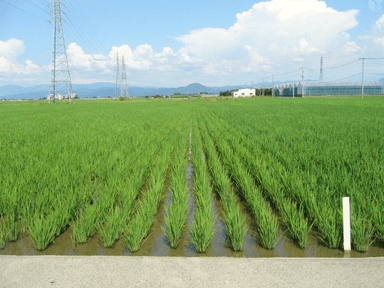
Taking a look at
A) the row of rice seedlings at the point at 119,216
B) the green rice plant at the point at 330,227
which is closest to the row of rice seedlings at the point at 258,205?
the green rice plant at the point at 330,227

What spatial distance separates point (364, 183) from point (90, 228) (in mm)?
3377

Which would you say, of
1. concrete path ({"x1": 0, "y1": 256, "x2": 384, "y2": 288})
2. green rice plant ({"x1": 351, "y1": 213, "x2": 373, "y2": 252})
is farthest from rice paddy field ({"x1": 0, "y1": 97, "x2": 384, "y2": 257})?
concrete path ({"x1": 0, "y1": 256, "x2": 384, "y2": 288})

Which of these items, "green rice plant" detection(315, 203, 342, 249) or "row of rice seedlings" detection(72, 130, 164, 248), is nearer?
"green rice plant" detection(315, 203, 342, 249)

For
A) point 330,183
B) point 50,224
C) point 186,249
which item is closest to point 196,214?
point 186,249

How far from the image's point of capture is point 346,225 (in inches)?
97.6

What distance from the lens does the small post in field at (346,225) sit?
243 centimetres

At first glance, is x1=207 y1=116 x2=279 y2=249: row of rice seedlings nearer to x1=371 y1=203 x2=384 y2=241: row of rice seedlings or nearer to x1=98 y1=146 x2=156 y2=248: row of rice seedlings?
x1=371 y1=203 x2=384 y2=241: row of rice seedlings

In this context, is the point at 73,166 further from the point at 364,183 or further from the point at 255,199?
the point at 364,183

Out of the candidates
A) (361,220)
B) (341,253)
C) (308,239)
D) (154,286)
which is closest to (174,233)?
(154,286)

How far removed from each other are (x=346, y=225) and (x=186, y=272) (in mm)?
1396

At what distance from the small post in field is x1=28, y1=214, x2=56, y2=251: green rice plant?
8.60 ft

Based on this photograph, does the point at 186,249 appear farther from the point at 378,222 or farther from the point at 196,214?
the point at 378,222

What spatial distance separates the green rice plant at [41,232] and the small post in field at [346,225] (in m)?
2.62

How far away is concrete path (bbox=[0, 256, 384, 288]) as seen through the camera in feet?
6.98
